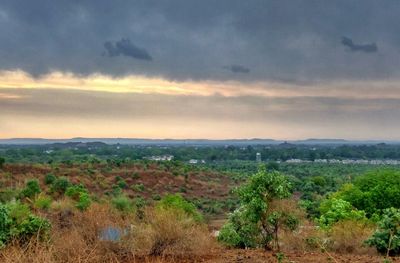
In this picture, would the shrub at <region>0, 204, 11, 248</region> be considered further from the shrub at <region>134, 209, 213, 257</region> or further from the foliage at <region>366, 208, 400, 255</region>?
the foliage at <region>366, 208, 400, 255</region>

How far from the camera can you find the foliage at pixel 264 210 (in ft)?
44.2

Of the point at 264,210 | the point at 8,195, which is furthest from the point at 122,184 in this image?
the point at 264,210

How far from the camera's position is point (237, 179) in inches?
2672

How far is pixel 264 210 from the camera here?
13555 mm

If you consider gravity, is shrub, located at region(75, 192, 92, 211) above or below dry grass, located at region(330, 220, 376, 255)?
below

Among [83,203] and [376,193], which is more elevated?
[376,193]

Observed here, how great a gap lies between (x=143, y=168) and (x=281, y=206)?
2075 inches

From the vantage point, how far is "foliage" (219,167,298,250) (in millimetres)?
13469

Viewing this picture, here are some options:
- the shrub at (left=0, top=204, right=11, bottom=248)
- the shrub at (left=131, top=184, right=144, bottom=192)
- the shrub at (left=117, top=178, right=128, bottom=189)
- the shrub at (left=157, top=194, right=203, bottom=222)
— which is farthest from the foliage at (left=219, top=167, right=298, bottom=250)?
the shrub at (left=117, top=178, right=128, bottom=189)

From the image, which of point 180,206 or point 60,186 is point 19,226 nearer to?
point 180,206

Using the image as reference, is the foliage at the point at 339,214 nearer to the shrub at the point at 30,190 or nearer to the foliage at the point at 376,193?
the foliage at the point at 376,193

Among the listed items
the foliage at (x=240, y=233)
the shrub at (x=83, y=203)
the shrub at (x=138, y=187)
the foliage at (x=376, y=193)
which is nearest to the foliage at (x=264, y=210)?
the foliage at (x=240, y=233)

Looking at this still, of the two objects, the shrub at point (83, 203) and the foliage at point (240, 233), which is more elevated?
the foliage at point (240, 233)

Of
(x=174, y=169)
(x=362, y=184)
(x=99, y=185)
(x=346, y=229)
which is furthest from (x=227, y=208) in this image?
(x=346, y=229)
